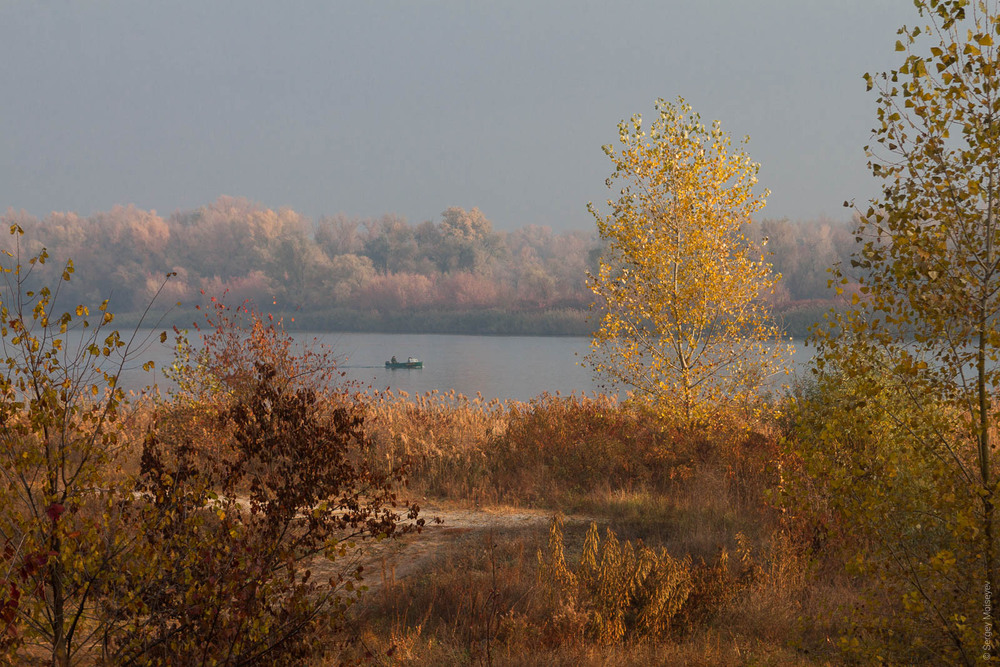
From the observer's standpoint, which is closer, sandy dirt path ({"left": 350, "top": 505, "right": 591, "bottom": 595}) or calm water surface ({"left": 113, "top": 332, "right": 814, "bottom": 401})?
sandy dirt path ({"left": 350, "top": 505, "right": 591, "bottom": 595})

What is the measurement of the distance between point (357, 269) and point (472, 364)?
29.9 meters

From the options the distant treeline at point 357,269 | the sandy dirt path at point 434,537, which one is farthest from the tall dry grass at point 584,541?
the distant treeline at point 357,269

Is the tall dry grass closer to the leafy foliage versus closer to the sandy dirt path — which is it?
the sandy dirt path

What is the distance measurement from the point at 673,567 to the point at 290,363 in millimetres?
8475

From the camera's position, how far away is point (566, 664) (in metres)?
6.11

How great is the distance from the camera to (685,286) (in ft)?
42.9

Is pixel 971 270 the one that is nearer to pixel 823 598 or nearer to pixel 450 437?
pixel 823 598

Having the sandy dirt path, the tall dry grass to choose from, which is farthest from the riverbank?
the sandy dirt path

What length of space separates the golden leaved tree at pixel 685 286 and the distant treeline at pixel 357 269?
1648 inches

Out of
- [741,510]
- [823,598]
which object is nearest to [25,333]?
[823,598]

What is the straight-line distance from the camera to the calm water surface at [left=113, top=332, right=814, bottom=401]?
32.1 m

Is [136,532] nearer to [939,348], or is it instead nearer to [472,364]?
[939,348]

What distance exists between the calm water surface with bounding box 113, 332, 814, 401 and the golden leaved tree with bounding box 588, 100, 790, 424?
7924mm

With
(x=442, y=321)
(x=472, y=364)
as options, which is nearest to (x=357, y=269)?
(x=442, y=321)
